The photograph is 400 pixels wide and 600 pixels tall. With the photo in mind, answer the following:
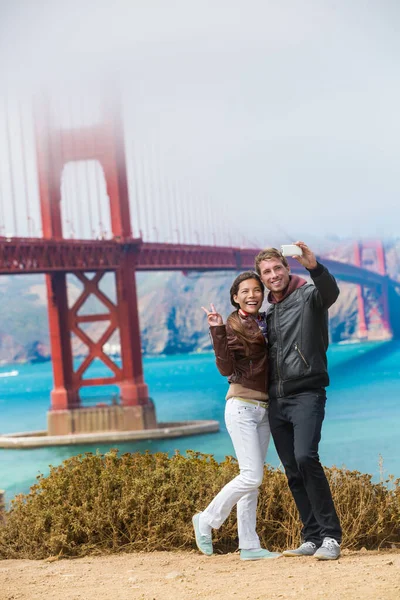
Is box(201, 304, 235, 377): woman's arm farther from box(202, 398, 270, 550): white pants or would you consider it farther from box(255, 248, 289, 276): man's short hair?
box(255, 248, 289, 276): man's short hair

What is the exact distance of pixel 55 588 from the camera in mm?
4270

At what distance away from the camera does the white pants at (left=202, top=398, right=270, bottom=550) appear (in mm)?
4469

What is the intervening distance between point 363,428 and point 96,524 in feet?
114

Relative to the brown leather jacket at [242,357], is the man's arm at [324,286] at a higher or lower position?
higher

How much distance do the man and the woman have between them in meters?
0.05

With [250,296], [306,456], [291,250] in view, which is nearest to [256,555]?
[306,456]

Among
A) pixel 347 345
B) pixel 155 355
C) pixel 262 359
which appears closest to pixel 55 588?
pixel 262 359

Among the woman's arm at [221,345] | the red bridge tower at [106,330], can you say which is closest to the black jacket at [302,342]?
the woman's arm at [221,345]

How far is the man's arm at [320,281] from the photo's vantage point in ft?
14.1

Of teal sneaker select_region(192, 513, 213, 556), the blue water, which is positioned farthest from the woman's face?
the blue water

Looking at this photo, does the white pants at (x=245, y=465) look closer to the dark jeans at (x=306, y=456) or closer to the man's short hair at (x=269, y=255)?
the dark jeans at (x=306, y=456)

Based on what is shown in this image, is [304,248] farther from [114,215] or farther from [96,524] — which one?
[114,215]

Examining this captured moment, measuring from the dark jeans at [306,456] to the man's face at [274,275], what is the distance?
459 millimetres

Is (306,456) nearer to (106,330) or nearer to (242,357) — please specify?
(242,357)
